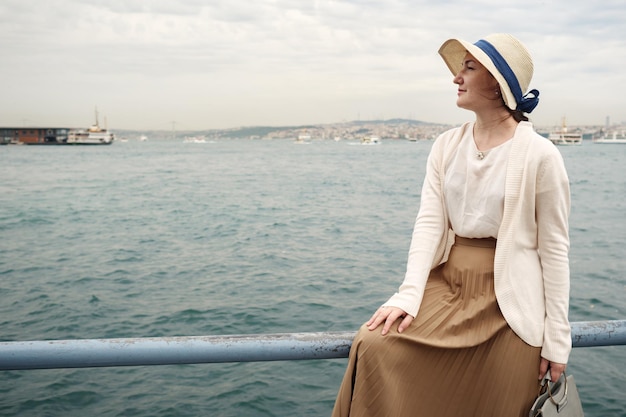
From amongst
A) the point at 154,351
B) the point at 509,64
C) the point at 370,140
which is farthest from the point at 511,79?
the point at 370,140

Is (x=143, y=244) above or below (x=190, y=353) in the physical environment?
below

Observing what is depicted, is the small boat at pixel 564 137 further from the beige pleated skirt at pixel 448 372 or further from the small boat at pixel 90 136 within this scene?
the beige pleated skirt at pixel 448 372

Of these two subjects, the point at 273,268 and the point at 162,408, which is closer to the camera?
the point at 162,408

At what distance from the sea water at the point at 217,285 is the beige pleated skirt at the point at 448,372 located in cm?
467

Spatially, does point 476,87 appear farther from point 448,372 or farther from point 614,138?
point 614,138

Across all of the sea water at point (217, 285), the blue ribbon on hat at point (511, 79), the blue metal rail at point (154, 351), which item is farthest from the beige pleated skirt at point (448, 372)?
the sea water at point (217, 285)

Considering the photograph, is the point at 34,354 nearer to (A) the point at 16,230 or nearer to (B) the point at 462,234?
(B) the point at 462,234

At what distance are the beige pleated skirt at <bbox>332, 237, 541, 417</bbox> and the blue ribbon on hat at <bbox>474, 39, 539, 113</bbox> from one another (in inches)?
26.9

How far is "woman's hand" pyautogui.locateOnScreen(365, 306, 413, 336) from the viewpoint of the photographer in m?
1.75

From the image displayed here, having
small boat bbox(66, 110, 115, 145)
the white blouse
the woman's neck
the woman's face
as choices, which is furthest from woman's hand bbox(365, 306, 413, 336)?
small boat bbox(66, 110, 115, 145)

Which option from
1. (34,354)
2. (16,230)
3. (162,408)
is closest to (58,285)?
(162,408)

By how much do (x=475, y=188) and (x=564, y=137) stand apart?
133 metres

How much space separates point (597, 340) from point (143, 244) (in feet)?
54.3

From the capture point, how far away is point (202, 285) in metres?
11.7
